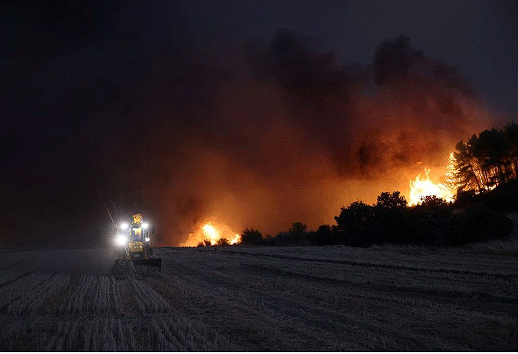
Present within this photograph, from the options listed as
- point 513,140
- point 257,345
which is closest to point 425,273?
point 257,345

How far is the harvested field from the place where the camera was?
8.47m

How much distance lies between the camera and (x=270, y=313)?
11352 mm

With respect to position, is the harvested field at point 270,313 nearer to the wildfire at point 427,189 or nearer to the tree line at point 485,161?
the wildfire at point 427,189

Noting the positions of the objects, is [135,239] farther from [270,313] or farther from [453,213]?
[453,213]

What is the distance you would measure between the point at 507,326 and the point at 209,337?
6.85m

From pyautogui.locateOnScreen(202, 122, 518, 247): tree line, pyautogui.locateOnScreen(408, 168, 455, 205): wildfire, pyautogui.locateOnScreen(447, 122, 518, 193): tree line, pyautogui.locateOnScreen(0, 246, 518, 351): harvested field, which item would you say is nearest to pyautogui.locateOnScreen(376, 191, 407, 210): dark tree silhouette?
pyautogui.locateOnScreen(202, 122, 518, 247): tree line

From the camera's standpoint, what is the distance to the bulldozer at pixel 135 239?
83.5 feet

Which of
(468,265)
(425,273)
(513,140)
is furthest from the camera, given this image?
(513,140)

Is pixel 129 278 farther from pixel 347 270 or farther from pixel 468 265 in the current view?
pixel 468 265

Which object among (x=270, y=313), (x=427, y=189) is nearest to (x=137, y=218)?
(x=270, y=313)

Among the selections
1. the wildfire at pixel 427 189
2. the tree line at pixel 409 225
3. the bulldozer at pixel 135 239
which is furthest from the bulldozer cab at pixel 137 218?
the wildfire at pixel 427 189

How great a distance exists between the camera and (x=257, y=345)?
8352 millimetres

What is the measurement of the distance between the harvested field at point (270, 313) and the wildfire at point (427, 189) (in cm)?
4627

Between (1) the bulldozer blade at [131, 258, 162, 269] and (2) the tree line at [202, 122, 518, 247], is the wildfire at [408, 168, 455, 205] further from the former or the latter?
(1) the bulldozer blade at [131, 258, 162, 269]
